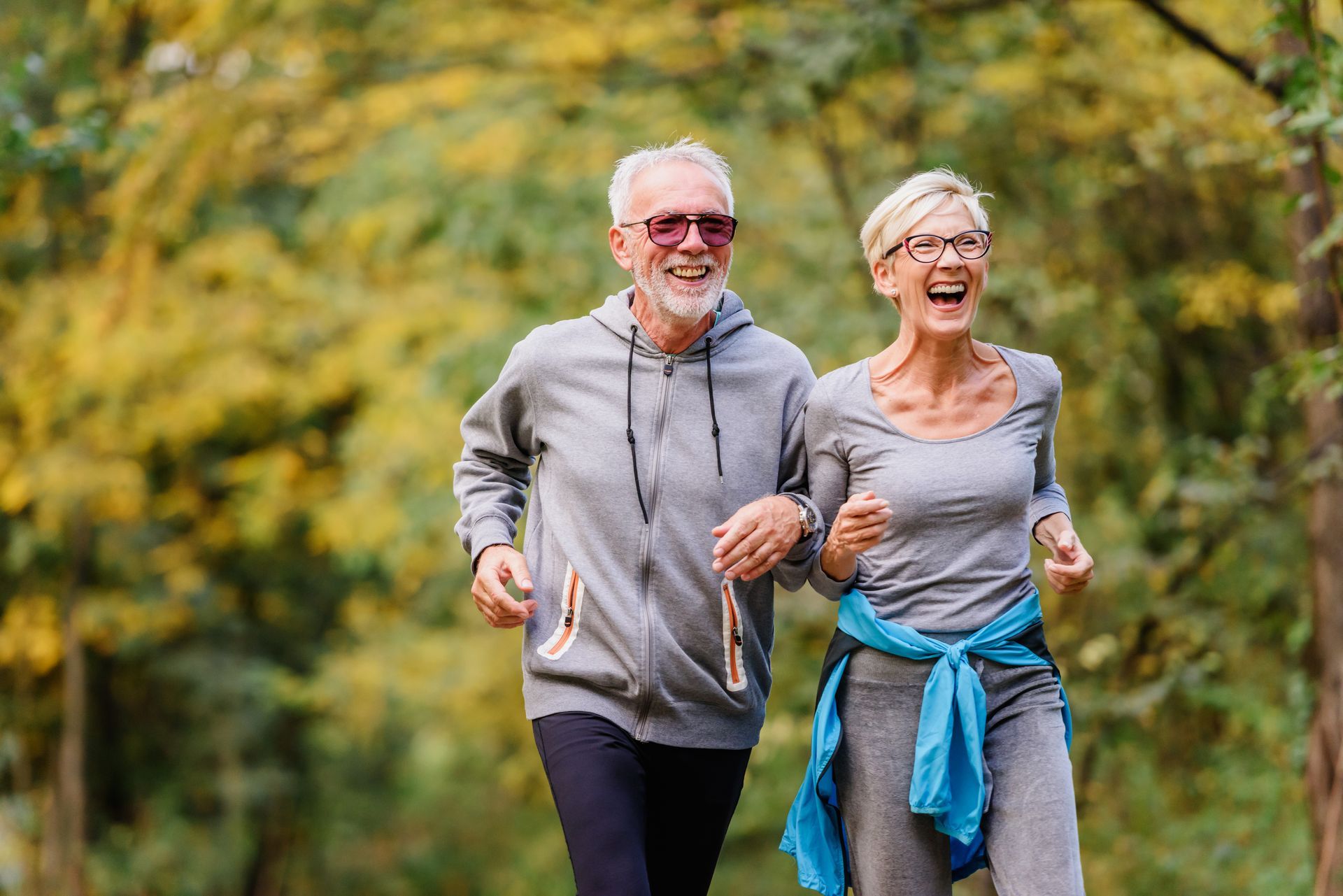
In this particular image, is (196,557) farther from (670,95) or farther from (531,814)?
(670,95)

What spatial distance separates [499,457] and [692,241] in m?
0.74

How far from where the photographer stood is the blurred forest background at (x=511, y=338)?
7.00m

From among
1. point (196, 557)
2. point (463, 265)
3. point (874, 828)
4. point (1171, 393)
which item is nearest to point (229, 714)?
point (196, 557)

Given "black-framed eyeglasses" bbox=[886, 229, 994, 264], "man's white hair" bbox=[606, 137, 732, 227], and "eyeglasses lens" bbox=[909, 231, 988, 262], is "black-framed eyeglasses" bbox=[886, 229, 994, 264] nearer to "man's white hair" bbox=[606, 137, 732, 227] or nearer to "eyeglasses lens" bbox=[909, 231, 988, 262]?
"eyeglasses lens" bbox=[909, 231, 988, 262]

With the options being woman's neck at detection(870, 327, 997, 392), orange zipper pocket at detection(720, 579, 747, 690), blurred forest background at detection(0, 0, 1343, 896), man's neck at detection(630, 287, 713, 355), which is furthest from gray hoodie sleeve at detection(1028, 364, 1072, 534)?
blurred forest background at detection(0, 0, 1343, 896)

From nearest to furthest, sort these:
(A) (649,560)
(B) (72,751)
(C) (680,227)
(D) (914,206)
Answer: (D) (914,206) < (A) (649,560) < (C) (680,227) < (B) (72,751)

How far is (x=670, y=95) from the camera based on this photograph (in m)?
9.20

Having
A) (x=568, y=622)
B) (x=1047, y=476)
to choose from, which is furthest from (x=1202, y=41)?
(x=568, y=622)

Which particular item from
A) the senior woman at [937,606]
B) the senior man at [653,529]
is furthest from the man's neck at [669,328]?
the senior woman at [937,606]

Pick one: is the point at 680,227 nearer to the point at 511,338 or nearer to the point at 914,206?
the point at 914,206

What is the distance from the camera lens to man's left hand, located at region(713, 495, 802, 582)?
3004 mm

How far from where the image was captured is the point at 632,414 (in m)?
3.33

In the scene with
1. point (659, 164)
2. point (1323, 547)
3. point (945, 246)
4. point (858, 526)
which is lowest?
point (1323, 547)

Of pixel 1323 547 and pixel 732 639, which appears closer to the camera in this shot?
pixel 732 639
